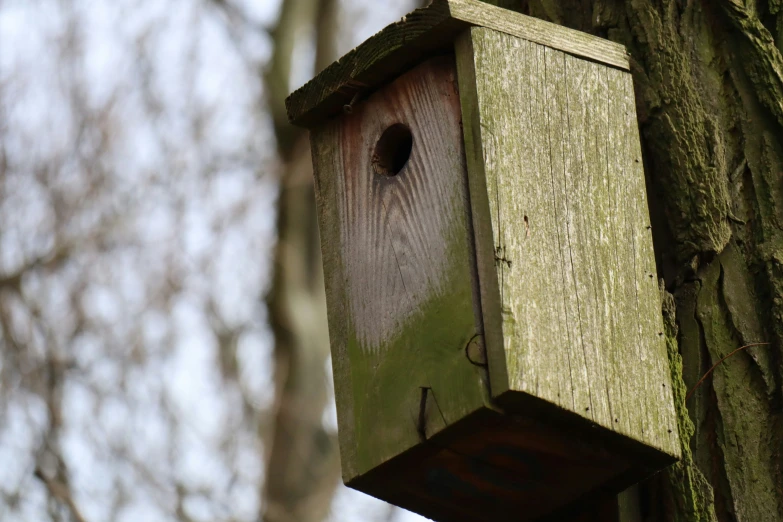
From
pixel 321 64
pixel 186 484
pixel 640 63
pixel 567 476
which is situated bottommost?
pixel 186 484

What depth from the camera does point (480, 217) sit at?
1.70 meters

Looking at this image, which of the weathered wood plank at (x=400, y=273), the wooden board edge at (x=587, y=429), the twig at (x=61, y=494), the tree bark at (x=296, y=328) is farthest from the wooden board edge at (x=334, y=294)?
the tree bark at (x=296, y=328)

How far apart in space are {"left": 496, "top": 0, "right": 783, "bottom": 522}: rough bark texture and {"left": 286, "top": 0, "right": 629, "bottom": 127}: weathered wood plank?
0.76 feet

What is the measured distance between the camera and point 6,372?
586cm

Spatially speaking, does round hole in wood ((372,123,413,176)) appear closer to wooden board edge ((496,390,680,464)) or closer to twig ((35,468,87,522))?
wooden board edge ((496,390,680,464))

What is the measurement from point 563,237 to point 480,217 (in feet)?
0.49

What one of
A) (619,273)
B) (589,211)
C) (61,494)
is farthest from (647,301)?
(61,494)

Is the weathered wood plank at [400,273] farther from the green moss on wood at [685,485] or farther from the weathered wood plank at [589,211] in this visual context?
the green moss on wood at [685,485]

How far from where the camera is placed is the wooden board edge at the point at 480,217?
1.61 meters

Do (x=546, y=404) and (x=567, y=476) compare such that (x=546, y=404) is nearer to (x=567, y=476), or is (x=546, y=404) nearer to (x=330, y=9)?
(x=567, y=476)

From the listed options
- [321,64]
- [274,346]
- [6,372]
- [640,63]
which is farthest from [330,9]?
[640,63]

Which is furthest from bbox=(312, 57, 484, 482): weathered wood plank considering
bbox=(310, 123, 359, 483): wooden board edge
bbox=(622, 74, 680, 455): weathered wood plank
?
bbox=(622, 74, 680, 455): weathered wood plank

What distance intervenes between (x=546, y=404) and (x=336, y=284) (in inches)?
20.5

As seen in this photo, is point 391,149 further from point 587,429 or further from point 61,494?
point 61,494
